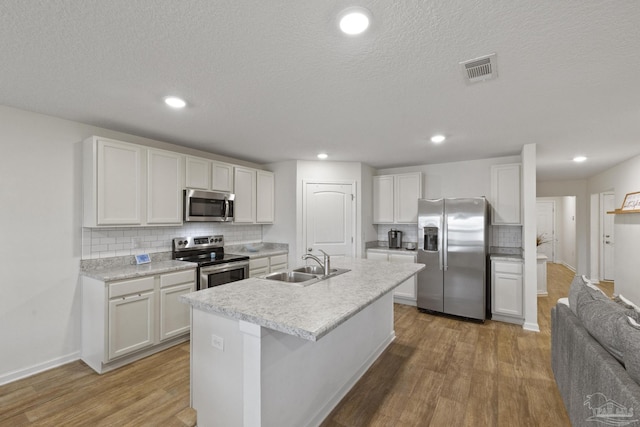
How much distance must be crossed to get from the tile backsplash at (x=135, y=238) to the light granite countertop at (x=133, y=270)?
19 centimetres

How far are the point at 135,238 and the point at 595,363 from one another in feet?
13.3

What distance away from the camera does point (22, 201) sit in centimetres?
259

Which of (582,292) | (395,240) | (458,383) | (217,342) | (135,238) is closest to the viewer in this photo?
(217,342)

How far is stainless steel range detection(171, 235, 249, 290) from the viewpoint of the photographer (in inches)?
133

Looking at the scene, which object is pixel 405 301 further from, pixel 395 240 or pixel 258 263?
pixel 258 263

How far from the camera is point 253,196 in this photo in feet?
15.0

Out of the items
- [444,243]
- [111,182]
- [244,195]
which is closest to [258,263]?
[244,195]

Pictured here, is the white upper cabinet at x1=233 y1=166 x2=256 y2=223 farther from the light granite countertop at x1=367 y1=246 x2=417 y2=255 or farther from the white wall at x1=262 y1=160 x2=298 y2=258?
the light granite countertop at x1=367 y1=246 x2=417 y2=255

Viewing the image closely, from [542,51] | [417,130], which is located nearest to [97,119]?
[417,130]

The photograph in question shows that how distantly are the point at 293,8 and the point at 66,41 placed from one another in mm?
1306

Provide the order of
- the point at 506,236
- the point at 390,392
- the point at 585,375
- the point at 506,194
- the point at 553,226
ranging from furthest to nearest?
the point at 553,226 < the point at 506,236 < the point at 506,194 < the point at 390,392 < the point at 585,375

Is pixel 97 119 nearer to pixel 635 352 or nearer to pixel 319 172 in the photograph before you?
pixel 319 172

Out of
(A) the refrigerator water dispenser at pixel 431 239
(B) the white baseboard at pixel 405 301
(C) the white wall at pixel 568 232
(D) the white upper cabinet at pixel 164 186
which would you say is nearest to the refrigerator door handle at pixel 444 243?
(A) the refrigerator water dispenser at pixel 431 239

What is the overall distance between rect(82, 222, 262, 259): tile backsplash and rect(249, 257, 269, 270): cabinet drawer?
632mm
